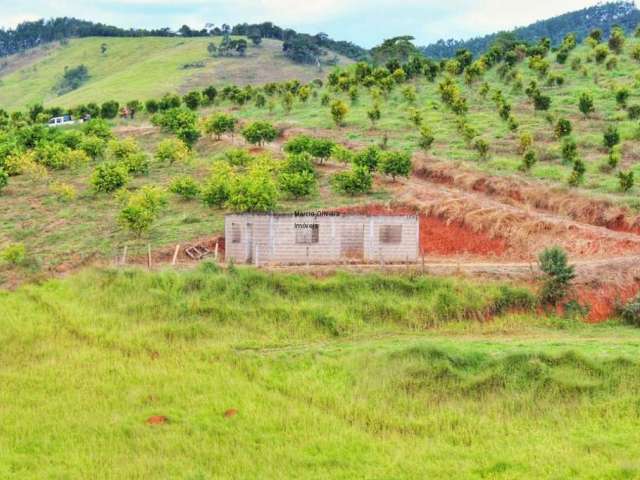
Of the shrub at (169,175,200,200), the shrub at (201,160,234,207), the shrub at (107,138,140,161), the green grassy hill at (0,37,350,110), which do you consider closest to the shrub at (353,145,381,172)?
the shrub at (201,160,234,207)

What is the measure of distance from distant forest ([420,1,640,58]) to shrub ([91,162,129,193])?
347ft

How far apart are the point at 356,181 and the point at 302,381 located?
1808cm

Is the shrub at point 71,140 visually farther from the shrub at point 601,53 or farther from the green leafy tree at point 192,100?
the shrub at point 601,53

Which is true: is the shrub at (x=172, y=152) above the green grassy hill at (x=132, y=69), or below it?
below

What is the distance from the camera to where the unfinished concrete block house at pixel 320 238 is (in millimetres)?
29172

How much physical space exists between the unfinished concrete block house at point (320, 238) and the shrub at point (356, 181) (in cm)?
776

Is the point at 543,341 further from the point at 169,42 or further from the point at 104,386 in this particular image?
the point at 169,42

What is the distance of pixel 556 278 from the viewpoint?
26.4m

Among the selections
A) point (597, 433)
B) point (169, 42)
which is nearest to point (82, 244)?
point (597, 433)

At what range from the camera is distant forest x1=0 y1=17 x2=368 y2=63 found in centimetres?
12475

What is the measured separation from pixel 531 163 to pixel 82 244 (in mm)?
22528

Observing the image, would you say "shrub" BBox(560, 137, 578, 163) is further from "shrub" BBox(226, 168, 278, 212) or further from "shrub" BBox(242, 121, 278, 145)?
"shrub" BBox(242, 121, 278, 145)

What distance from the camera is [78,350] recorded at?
23.0 m

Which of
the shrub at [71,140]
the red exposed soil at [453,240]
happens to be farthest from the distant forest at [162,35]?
the red exposed soil at [453,240]
